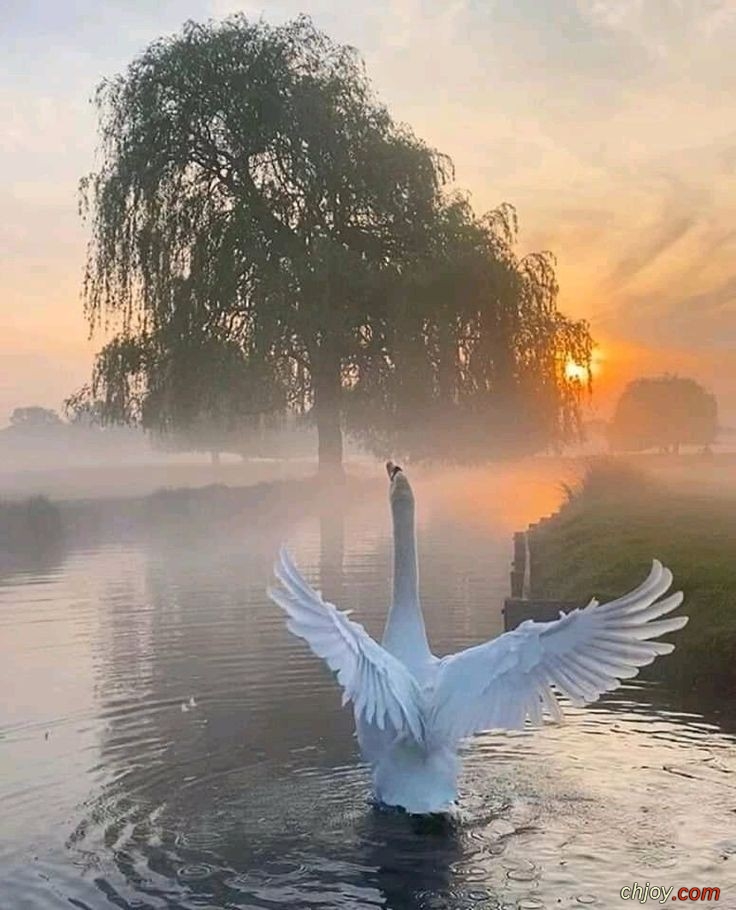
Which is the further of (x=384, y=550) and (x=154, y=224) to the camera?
(x=154, y=224)

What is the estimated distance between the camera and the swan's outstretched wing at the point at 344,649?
675 cm

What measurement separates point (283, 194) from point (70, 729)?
2441 cm

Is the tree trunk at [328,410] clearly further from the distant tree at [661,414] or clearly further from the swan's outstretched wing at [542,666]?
the distant tree at [661,414]

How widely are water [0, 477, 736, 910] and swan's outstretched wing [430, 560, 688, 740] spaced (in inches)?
28.0

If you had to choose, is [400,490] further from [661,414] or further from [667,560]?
[661,414]

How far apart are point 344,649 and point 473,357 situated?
84.1 feet

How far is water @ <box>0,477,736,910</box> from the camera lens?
6766mm

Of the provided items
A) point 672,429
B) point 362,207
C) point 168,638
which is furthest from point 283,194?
point 672,429

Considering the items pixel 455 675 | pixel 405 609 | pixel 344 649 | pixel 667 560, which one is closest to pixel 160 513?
pixel 667 560

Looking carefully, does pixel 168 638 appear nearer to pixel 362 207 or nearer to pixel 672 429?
pixel 362 207

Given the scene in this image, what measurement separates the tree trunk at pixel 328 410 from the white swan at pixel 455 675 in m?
24.9

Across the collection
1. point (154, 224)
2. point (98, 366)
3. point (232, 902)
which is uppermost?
point (154, 224)

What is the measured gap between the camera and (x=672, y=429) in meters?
130

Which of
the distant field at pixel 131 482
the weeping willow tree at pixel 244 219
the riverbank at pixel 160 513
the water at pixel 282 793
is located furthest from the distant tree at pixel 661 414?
the water at pixel 282 793
